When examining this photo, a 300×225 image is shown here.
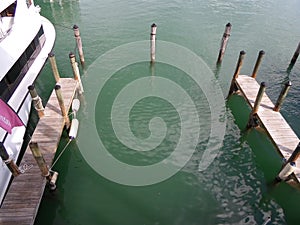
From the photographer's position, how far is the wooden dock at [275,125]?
1125 centimetres

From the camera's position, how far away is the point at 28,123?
46.5 feet

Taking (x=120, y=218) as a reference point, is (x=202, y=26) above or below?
above

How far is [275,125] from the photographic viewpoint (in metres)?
12.3

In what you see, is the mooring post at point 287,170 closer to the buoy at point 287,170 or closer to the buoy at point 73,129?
the buoy at point 287,170

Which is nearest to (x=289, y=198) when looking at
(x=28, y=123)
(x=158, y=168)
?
(x=158, y=168)

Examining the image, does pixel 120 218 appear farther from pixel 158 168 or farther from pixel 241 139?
pixel 241 139

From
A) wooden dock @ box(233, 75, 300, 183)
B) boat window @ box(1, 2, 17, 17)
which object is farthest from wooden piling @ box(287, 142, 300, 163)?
boat window @ box(1, 2, 17, 17)

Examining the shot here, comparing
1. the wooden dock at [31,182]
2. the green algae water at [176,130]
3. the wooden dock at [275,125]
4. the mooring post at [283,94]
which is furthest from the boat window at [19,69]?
the mooring post at [283,94]

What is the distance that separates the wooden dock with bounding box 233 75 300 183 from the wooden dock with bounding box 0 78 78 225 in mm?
9482

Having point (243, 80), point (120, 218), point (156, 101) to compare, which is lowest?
point (120, 218)

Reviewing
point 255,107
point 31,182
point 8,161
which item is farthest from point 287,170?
point 8,161

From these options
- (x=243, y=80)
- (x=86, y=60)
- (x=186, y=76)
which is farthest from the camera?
(x=86, y=60)

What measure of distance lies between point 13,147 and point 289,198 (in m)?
12.1

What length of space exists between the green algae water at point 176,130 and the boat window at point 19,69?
2.25m
